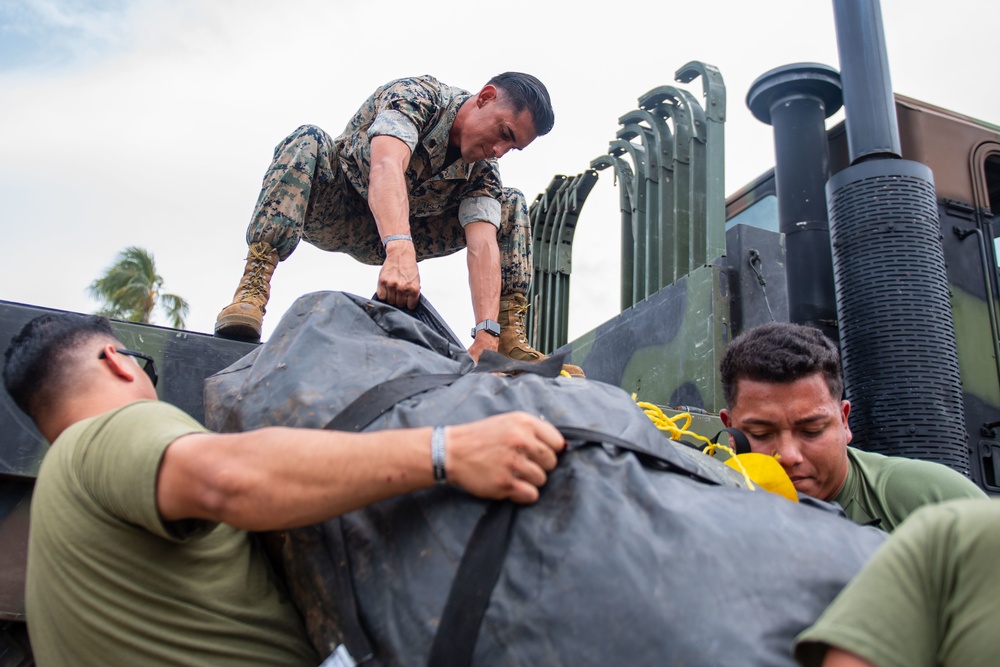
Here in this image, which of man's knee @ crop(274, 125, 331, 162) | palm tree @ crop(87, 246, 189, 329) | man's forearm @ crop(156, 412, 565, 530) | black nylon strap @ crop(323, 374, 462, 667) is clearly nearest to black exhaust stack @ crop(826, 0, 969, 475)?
man's knee @ crop(274, 125, 331, 162)

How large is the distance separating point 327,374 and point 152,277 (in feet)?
70.5

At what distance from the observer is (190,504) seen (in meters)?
1.23

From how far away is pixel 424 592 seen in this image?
1168 mm

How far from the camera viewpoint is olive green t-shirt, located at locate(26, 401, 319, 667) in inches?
50.9

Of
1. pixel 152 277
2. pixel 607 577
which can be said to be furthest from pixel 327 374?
pixel 152 277

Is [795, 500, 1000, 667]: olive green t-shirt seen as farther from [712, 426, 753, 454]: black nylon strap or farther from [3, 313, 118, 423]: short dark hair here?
[3, 313, 118, 423]: short dark hair

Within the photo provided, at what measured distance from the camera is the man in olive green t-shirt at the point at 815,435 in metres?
1.98

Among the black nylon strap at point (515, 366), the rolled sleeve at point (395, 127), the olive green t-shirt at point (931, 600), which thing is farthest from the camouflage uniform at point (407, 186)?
the olive green t-shirt at point (931, 600)

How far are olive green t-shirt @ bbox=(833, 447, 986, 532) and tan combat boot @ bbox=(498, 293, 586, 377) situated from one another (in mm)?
1356

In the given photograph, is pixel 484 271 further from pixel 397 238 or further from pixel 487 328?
pixel 397 238

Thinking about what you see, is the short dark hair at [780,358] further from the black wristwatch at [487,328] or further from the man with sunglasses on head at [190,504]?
the man with sunglasses on head at [190,504]

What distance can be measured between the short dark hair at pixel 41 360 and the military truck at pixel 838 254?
74 centimetres

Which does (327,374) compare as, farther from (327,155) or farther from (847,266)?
(847,266)

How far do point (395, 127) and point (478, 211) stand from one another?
0.51m
